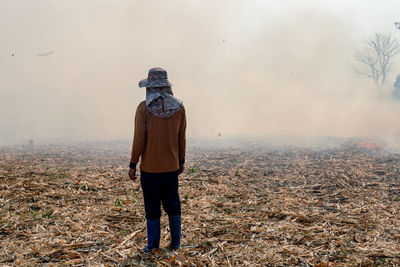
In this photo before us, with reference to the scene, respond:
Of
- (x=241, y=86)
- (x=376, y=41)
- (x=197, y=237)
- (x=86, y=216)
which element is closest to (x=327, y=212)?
(x=197, y=237)

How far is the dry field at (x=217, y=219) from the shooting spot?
4.04m

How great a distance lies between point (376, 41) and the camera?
137 feet

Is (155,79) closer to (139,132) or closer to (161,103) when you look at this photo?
(161,103)

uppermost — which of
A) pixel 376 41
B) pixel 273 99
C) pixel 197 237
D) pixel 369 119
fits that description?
pixel 376 41

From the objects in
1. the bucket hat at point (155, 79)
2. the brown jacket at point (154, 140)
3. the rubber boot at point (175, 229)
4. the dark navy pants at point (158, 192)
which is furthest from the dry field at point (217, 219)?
the bucket hat at point (155, 79)

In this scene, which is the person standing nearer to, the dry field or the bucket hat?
the bucket hat

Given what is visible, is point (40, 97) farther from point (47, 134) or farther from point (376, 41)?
point (376, 41)

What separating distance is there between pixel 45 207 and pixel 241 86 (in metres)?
27.7

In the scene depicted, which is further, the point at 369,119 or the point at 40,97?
the point at 40,97

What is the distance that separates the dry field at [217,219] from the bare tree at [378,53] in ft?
122

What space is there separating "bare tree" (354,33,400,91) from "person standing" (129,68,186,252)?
4309 centimetres

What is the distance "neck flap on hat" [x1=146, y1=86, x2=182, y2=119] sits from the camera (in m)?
4.00

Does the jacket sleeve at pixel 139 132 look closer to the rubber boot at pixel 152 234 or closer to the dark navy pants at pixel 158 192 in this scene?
the dark navy pants at pixel 158 192

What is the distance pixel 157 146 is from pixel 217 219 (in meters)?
2.02
